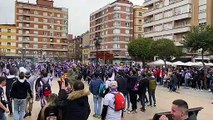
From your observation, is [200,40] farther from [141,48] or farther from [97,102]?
[141,48]

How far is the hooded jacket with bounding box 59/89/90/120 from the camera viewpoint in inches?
239

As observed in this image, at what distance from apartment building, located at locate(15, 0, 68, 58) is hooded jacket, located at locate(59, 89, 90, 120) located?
9804cm

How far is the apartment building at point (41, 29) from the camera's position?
103m

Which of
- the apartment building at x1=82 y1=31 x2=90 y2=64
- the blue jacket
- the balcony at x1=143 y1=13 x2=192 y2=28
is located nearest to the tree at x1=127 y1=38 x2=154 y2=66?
the balcony at x1=143 y1=13 x2=192 y2=28

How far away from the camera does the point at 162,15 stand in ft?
235

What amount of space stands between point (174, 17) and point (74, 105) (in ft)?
203

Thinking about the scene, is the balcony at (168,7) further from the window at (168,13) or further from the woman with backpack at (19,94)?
the woman with backpack at (19,94)

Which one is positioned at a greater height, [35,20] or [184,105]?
[35,20]

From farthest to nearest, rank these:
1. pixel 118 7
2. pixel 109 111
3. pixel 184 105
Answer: pixel 118 7, pixel 109 111, pixel 184 105

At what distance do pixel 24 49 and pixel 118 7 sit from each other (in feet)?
102

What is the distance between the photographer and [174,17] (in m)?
65.8

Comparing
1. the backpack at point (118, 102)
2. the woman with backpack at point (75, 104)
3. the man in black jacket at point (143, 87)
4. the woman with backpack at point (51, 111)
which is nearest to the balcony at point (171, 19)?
the man in black jacket at point (143, 87)

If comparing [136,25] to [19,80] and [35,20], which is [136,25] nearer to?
[35,20]

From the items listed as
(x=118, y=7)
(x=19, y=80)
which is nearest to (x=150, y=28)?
(x=118, y=7)
